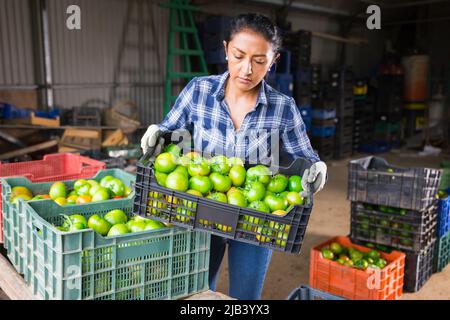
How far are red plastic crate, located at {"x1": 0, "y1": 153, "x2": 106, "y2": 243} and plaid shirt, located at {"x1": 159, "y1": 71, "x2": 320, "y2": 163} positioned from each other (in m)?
0.70

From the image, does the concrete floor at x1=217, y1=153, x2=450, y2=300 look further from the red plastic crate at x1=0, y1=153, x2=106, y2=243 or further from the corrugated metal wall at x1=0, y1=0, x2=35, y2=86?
the corrugated metal wall at x1=0, y1=0, x2=35, y2=86

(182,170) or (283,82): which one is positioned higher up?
(283,82)

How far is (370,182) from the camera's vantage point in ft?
11.7

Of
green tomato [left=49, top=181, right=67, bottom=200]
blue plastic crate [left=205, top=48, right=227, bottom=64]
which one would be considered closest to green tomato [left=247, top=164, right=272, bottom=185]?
green tomato [left=49, top=181, right=67, bottom=200]

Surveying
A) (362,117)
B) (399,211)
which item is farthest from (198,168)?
(362,117)

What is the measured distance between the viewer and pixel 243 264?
2.16 meters

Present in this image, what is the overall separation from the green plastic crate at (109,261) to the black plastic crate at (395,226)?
228 cm

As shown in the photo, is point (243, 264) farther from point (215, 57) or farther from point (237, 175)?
point (215, 57)

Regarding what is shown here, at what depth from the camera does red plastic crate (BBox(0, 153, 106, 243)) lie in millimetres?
2516

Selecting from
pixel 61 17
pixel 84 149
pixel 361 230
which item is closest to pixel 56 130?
pixel 84 149

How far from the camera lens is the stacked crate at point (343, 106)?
9.19 m

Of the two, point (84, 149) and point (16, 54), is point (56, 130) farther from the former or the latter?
point (16, 54)

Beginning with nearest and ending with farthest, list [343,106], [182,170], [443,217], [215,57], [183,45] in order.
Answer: [182,170], [443,217], [215,57], [183,45], [343,106]

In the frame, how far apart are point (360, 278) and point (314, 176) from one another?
1789mm
